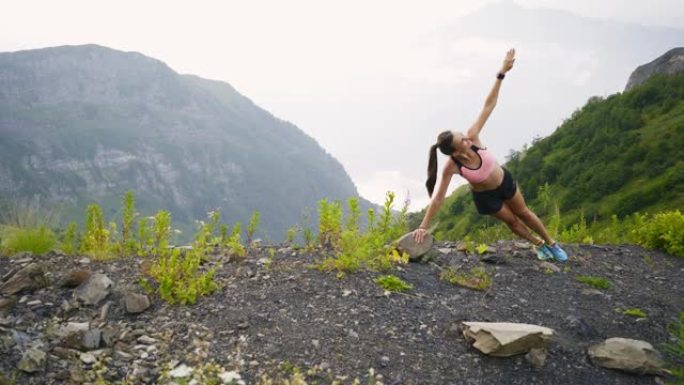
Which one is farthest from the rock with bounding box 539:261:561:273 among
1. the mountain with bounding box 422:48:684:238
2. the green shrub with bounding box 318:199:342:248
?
the mountain with bounding box 422:48:684:238

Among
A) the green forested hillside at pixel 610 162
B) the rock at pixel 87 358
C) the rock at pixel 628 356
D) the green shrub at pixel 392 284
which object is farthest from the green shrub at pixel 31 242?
the green forested hillside at pixel 610 162

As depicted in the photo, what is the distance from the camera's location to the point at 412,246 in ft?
25.7

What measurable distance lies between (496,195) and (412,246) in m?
1.48

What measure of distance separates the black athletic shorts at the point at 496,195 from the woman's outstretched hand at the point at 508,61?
1530mm

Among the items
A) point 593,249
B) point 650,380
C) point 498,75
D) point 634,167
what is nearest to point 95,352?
point 650,380

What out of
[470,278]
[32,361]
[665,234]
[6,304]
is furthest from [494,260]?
[6,304]

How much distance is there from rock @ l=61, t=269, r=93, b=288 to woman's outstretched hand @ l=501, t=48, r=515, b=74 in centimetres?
645

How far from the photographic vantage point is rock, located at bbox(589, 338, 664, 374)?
507 cm

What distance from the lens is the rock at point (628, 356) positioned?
5070 mm

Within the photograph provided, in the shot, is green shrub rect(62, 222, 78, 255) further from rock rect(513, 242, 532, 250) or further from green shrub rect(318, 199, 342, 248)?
rock rect(513, 242, 532, 250)

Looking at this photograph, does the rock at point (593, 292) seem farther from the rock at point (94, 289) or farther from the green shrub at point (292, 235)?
the rock at point (94, 289)

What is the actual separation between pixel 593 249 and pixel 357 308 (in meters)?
5.68

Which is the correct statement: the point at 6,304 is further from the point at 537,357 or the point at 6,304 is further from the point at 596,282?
the point at 596,282

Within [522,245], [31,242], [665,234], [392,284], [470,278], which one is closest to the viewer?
[392,284]
